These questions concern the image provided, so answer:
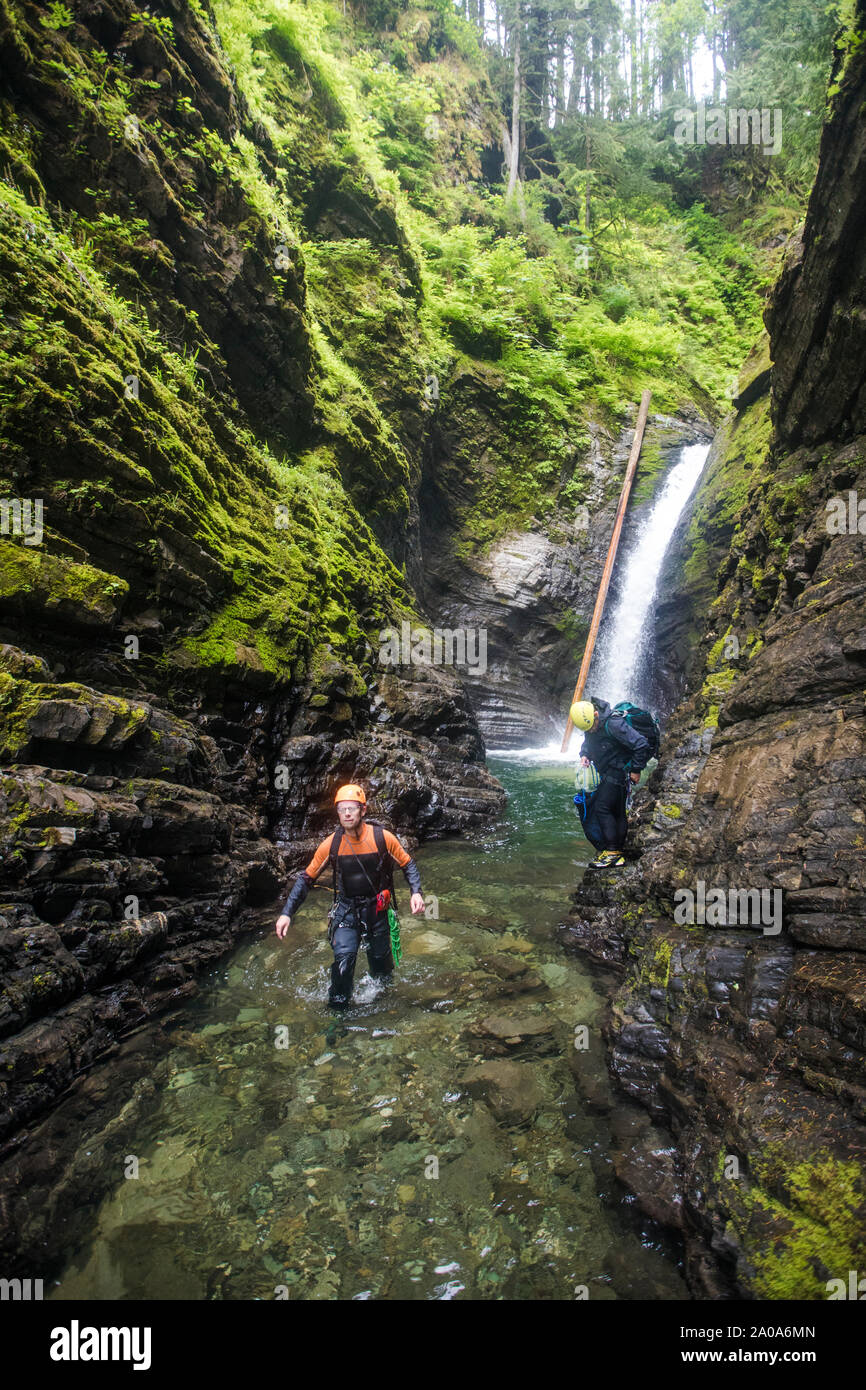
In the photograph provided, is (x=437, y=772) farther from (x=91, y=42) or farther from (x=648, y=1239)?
(x=91, y=42)

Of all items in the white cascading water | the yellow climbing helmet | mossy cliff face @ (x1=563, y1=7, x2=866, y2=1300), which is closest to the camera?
mossy cliff face @ (x1=563, y1=7, x2=866, y2=1300)

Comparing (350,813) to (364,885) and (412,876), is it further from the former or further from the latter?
(412,876)

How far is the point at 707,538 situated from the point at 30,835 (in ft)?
50.3

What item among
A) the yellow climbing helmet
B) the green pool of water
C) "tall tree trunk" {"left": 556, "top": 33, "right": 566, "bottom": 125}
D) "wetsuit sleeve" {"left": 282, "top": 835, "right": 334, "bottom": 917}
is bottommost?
the green pool of water

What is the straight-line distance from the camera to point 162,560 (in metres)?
6.64

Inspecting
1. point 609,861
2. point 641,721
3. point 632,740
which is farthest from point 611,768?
point 609,861

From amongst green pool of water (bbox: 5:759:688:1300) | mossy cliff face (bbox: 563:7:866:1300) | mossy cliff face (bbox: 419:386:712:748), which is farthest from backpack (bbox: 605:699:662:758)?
mossy cliff face (bbox: 419:386:712:748)

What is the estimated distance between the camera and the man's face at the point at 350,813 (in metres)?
5.39

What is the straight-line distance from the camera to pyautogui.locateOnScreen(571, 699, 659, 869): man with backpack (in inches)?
271

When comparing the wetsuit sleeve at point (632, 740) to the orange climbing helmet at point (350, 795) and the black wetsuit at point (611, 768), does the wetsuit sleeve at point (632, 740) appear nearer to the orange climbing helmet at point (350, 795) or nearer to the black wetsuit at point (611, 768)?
the black wetsuit at point (611, 768)

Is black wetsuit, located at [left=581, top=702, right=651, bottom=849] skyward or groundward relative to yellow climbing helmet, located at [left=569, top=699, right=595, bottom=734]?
groundward

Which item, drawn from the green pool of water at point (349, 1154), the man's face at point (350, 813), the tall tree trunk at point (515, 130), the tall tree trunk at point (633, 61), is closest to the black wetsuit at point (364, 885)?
the man's face at point (350, 813)

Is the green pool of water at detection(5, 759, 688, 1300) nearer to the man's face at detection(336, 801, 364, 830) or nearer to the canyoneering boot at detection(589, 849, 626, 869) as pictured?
the man's face at detection(336, 801, 364, 830)

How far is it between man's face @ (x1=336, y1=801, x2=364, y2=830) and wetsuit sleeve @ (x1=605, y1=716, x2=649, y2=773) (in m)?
3.13
